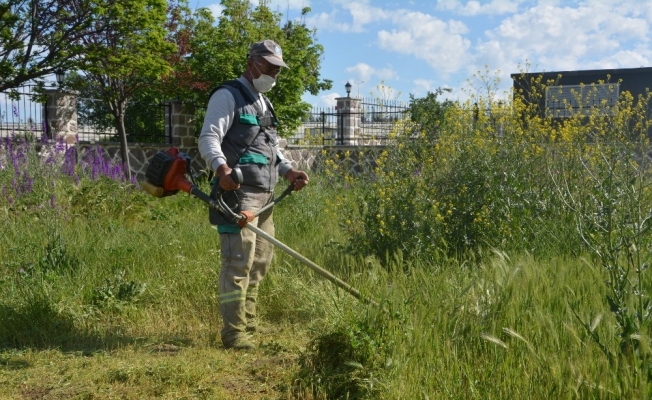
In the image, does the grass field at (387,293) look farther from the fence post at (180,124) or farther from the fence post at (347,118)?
the fence post at (347,118)

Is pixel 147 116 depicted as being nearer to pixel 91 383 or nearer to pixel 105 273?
pixel 105 273

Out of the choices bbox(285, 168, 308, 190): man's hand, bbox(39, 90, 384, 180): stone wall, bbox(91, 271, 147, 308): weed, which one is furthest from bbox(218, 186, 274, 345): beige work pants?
bbox(39, 90, 384, 180): stone wall

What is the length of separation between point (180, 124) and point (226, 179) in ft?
41.8

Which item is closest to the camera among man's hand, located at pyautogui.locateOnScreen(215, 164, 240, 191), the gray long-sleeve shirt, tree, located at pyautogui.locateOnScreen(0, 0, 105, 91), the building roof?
man's hand, located at pyautogui.locateOnScreen(215, 164, 240, 191)

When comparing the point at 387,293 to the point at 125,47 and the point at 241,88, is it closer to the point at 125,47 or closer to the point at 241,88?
the point at 241,88

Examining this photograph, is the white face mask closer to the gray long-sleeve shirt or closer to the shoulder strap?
the shoulder strap

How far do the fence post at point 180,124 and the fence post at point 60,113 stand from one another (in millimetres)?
2523

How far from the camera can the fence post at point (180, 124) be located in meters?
17.0

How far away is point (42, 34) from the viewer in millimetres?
13195

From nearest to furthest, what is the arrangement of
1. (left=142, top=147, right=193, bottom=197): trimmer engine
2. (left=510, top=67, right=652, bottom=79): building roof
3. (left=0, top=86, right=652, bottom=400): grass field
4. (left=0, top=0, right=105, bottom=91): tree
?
(left=0, top=86, right=652, bottom=400): grass field < (left=142, top=147, right=193, bottom=197): trimmer engine < (left=0, top=0, right=105, bottom=91): tree < (left=510, top=67, right=652, bottom=79): building roof

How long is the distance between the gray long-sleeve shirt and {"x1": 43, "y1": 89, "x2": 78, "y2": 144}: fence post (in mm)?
10302

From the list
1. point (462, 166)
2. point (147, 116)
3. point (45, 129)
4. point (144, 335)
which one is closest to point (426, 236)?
point (462, 166)

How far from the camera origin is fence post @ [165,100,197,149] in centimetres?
1695

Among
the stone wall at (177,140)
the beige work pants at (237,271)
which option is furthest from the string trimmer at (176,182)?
the stone wall at (177,140)
